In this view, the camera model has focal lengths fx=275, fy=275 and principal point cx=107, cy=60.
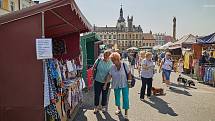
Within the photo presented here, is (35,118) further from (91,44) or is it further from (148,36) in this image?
(148,36)

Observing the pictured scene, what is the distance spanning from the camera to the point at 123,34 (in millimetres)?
150750

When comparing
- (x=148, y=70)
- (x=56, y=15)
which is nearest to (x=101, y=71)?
(x=56, y=15)

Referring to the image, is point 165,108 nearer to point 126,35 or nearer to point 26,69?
point 26,69

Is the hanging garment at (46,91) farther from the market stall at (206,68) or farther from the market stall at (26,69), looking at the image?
the market stall at (206,68)

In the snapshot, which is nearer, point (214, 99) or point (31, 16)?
point (31, 16)

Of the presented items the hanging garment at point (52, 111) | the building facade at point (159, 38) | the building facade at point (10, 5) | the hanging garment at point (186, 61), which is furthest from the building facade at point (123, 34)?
the hanging garment at point (52, 111)

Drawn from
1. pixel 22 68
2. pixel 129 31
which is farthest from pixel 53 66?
pixel 129 31

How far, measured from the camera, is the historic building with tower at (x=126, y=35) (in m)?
149

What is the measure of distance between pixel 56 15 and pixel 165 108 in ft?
14.9

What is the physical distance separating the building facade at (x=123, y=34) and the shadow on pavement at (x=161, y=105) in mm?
135463

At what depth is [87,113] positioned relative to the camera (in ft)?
26.0

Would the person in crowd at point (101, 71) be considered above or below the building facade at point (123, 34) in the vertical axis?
below

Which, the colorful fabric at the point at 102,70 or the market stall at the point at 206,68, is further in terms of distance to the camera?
the market stall at the point at 206,68

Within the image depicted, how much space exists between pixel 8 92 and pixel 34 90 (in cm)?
59
